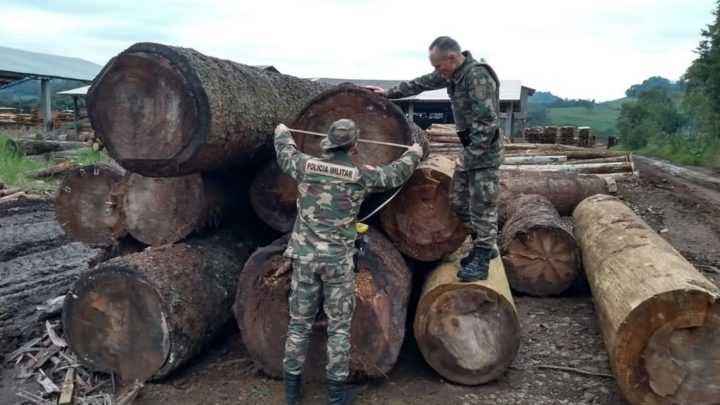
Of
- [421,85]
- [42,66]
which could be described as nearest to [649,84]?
[42,66]

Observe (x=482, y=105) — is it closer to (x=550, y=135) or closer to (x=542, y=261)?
(x=542, y=261)

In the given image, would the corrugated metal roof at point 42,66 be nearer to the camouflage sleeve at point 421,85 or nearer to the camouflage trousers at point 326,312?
the camouflage sleeve at point 421,85

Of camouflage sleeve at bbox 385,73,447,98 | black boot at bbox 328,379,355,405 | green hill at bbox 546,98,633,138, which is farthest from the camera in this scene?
green hill at bbox 546,98,633,138

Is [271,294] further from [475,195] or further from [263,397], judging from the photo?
[475,195]

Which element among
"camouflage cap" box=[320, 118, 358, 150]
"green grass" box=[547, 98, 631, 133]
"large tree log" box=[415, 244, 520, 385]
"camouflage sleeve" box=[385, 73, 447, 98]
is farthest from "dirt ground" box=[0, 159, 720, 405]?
"green grass" box=[547, 98, 631, 133]

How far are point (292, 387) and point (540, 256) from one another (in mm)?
3718

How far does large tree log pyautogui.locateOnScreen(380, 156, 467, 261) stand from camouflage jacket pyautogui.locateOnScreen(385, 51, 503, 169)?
0.32 m

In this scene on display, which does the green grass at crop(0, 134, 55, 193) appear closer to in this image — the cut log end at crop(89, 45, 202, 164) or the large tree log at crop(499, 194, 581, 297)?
the cut log end at crop(89, 45, 202, 164)

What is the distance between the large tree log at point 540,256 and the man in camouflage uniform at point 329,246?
302 centimetres

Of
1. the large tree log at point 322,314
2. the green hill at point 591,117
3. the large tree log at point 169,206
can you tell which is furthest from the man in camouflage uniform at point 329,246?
the green hill at point 591,117

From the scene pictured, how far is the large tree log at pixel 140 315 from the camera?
4.85 m

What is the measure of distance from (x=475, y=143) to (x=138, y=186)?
10.4ft

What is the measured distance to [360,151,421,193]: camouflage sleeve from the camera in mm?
4504

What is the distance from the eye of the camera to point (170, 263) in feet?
16.7
